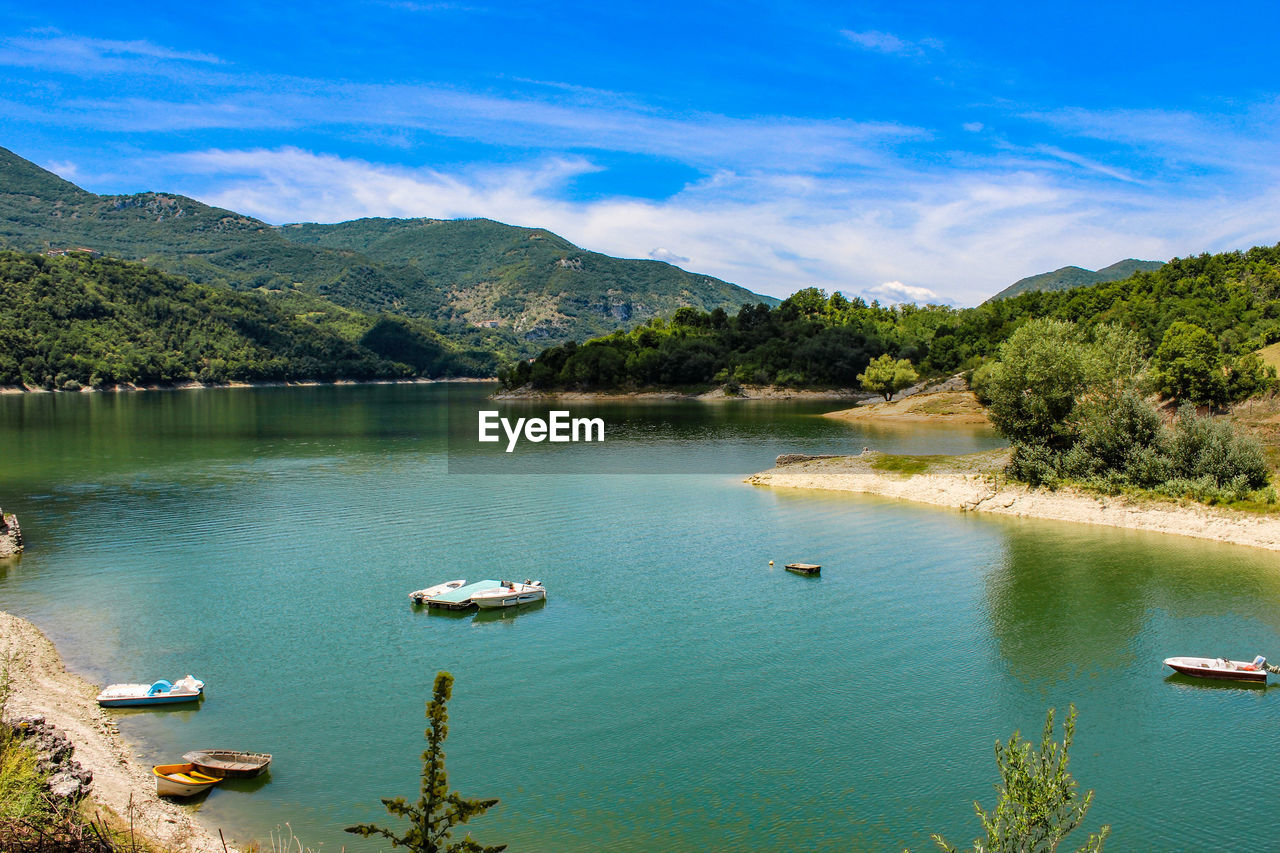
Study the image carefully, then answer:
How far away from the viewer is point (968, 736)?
772 inches

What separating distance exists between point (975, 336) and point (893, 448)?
267 ft

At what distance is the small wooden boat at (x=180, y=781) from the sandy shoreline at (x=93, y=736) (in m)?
0.22

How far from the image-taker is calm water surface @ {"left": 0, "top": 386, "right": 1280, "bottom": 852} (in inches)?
665

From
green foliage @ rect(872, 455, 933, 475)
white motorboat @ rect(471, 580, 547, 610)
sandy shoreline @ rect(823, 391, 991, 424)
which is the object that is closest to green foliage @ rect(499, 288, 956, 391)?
sandy shoreline @ rect(823, 391, 991, 424)

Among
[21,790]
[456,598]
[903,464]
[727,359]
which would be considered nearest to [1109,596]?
[456,598]

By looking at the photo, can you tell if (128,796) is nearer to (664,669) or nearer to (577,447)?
(664,669)

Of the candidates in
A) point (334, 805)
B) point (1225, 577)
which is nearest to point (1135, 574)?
point (1225, 577)

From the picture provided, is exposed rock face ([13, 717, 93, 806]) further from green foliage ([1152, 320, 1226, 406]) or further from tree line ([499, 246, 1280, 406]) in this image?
tree line ([499, 246, 1280, 406])

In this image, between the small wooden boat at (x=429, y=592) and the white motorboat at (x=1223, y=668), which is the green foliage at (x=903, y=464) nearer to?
the white motorboat at (x=1223, y=668)

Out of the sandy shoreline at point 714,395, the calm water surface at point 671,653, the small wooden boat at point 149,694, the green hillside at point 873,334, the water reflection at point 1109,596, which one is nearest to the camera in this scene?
the calm water surface at point 671,653

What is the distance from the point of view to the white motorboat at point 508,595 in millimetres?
28797

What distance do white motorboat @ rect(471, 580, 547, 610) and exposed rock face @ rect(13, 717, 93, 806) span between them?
13.3m

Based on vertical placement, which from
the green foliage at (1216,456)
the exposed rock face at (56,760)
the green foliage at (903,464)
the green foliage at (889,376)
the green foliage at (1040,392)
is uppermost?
the green foliage at (889,376)

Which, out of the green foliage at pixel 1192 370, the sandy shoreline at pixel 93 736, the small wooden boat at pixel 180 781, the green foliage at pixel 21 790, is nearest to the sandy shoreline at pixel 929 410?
the green foliage at pixel 1192 370
